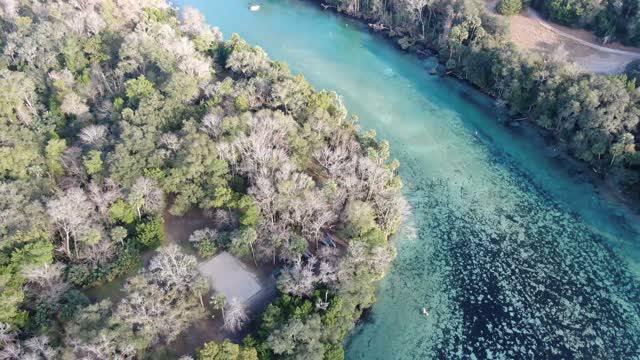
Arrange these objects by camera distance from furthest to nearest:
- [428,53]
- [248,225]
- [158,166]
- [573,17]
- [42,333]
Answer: [428,53] → [573,17] → [158,166] → [248,225] → [42,333]

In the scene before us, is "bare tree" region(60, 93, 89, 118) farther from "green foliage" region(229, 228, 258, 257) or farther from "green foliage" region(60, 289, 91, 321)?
"green foliage" region(229, 228, 258, 257)

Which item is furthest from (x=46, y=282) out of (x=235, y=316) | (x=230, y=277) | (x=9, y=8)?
(x=9, y=8)

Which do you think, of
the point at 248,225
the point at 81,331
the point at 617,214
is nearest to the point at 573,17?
the point at 617,214

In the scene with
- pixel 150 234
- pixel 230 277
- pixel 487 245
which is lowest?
pixel 230 277

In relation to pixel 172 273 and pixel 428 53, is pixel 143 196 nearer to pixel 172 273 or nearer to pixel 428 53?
pixel 172 273

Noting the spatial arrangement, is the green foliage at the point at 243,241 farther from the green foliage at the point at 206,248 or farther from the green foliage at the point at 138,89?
the green foliage at the point at 138,89

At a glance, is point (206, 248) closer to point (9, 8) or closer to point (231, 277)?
point (231, 277)
